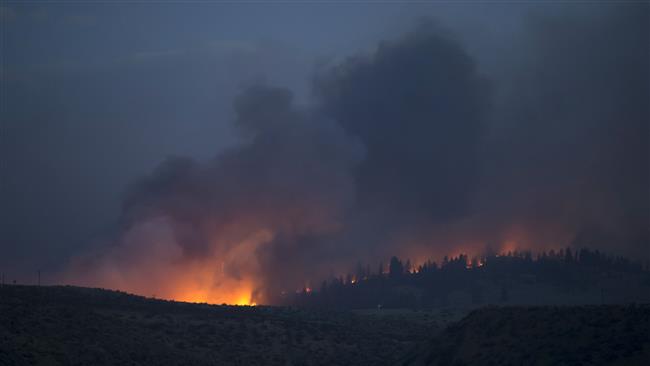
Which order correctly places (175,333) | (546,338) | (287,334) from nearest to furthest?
1. (546,338)
2. (175,333)
3. (287,334)

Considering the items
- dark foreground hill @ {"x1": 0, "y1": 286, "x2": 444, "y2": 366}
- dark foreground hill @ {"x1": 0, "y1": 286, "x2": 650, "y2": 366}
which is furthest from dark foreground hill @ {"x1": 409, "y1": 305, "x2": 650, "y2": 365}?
dark foreground hill @ {"x1": 0, "y1": 286, "x2": 444, "y2": 366}

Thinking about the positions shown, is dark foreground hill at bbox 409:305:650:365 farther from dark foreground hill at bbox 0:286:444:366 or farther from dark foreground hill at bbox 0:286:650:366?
dark foreground hill at bbox 0:286:444:366

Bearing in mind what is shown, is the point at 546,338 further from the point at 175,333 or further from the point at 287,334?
the point at 175,333

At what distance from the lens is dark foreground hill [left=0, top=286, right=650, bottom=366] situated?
224 ft

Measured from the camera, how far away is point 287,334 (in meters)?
114

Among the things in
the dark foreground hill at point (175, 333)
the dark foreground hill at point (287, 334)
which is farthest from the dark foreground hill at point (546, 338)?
the dark foreground hill at point (175, 333)

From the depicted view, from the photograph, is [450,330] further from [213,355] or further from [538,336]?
[213,355]

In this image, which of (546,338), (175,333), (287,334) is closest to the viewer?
(546,338)

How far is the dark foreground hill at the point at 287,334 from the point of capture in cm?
6825

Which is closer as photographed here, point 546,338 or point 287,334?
point 546,338

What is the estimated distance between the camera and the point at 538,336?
2862 inches

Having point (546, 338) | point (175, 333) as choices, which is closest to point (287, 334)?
point (175, 333)

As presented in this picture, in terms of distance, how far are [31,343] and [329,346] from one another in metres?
43.0

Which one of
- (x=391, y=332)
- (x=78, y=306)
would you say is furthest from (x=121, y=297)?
(x=391, y=332)
